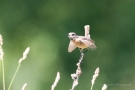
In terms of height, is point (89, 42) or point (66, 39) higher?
point (66, 39)

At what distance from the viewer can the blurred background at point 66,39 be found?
6.56 m

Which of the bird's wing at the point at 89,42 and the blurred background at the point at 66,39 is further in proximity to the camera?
the blurred background at the point at 66,39

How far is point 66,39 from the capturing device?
6707 mm

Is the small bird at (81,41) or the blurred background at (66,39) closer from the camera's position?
the small bird at (81,41)

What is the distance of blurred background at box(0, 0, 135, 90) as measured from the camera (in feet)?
21.5

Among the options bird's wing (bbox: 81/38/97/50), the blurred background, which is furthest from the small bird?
the blurred background

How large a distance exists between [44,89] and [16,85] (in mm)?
479

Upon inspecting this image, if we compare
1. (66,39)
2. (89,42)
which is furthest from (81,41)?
(66,39)

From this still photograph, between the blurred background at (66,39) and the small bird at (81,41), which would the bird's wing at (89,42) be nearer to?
the small bird at (81,41)

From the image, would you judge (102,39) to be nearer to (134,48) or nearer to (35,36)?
(134,48)

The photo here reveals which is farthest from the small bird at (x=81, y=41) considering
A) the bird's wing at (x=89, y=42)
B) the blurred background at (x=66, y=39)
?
the blurred background at (x=66, y=39)

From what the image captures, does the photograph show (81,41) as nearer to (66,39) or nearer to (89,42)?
(89,42)

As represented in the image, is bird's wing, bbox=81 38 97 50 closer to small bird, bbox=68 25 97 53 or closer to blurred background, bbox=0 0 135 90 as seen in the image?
small bird, bbox=68 25 97 53

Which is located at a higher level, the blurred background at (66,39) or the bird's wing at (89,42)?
the blurred background at (66,39)
